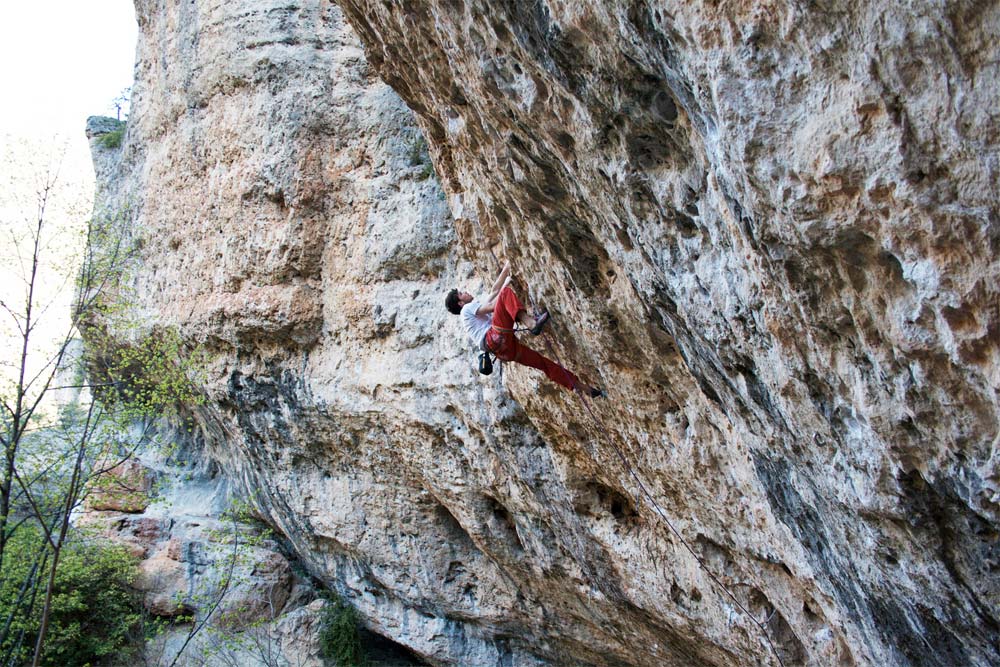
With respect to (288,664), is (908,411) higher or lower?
higher

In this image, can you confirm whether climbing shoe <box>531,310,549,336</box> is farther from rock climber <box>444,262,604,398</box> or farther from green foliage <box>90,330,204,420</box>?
green foliage <box>90,330,204,420</box>

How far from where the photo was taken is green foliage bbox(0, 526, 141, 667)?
10195 mm

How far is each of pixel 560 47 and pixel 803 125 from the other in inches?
56.4

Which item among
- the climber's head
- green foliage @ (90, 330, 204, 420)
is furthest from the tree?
the climber's head

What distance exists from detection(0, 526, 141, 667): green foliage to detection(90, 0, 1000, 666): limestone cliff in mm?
2049

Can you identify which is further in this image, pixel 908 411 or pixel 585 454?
pixel 585 454

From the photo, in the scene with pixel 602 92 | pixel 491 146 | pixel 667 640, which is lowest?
pixel 667 640

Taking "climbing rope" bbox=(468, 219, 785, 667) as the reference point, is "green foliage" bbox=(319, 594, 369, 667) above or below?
below

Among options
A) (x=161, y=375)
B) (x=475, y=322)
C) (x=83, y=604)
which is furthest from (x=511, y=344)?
(x=83, y=604)

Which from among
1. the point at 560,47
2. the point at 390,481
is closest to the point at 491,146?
the point at 560,47

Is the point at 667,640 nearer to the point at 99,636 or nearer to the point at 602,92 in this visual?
the point at 602,92

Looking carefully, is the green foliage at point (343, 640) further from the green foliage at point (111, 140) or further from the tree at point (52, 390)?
the green foliage at point (111, 140)

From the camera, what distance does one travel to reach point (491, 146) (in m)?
5.71

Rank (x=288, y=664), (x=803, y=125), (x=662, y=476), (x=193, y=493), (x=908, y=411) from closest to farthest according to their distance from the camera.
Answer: (x=803, y=125)
(x=908, y=411)
(x=662, y=476)
(x=288, y=664)
(x=193, y=493)
